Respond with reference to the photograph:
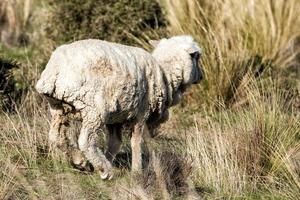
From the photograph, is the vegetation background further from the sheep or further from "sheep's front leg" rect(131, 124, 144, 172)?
the sheep

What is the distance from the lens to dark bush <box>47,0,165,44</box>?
35.7 feet

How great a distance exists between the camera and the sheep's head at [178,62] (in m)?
6.89

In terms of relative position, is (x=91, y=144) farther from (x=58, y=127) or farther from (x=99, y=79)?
(x=99, y=79)

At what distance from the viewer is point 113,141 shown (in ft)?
22.4

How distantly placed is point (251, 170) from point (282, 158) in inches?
11.3

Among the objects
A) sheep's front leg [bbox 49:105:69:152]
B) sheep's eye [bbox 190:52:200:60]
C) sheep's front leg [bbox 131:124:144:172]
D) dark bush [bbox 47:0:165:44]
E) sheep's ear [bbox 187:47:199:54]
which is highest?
sheep's front leg [bbox 49:105:69:152]

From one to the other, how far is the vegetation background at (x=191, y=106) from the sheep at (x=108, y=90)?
1.01 ft

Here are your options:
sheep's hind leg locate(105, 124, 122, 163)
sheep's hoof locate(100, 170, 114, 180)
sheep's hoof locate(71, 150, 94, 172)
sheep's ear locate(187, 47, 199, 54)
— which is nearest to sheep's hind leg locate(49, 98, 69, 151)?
sheep's hoof locate(71, 150, 94, 172)

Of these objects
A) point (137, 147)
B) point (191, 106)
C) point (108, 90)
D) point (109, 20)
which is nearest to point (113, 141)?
point (137, 147)

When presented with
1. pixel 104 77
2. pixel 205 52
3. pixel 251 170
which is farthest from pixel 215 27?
pixel 104 77

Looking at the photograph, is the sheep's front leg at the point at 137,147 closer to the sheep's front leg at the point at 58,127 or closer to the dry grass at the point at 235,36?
the sheep's front leg at the point at 58,127

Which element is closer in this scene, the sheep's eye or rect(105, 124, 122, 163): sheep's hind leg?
rect(105, 124, 122, 163): sheep's hind leg

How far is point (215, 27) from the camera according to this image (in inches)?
436

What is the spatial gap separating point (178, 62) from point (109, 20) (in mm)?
4217
